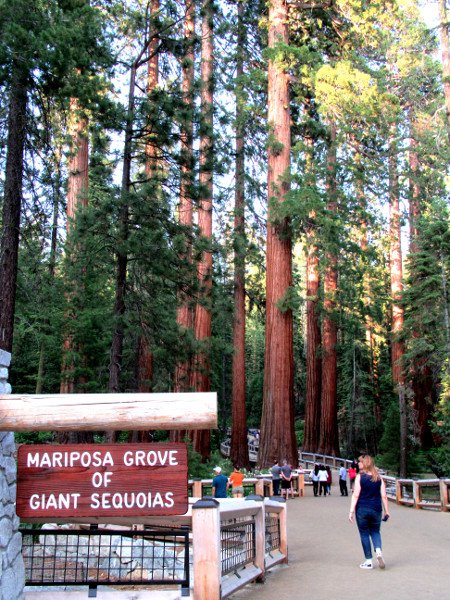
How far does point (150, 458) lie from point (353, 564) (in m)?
4.58

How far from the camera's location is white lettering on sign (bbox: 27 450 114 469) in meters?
4.82

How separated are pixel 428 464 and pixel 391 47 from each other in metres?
16.1

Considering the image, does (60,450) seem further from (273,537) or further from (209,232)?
(209,232)

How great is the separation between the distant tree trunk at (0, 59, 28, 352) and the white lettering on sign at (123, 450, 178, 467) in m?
7.22

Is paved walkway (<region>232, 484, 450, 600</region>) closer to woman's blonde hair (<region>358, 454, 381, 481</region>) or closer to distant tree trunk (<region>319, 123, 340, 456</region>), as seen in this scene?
woman's blonde hair (<region>358, 454, 381, 481</region>)

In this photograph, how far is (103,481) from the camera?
4.79 m

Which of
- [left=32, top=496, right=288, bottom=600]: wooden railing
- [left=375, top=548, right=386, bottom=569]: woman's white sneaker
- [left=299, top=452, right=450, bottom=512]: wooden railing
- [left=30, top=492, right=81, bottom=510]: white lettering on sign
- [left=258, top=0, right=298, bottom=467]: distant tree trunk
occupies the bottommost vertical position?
[left=299, top=452, right=450, bottom=512]: wooden railing

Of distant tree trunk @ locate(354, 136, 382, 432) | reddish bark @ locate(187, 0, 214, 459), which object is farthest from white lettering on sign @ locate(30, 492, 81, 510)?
distant tree trunk @ locate(354, 136, 382, 432)

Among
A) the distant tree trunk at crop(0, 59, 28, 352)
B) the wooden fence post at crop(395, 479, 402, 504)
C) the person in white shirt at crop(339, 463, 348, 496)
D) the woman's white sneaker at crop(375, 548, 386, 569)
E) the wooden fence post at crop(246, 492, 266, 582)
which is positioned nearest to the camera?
the wooden fence post at crop(246, 492, 266, 582)

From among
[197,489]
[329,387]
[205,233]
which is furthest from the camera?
[329,387]

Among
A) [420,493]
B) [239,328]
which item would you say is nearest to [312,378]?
[239,328]

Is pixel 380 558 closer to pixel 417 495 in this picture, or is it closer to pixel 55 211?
pixel 55 211

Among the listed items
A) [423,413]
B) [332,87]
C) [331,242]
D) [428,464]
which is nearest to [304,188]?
[331,242]

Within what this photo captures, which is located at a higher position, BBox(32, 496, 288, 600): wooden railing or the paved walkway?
BBox(32, 496, 288, 600): wooden railing
